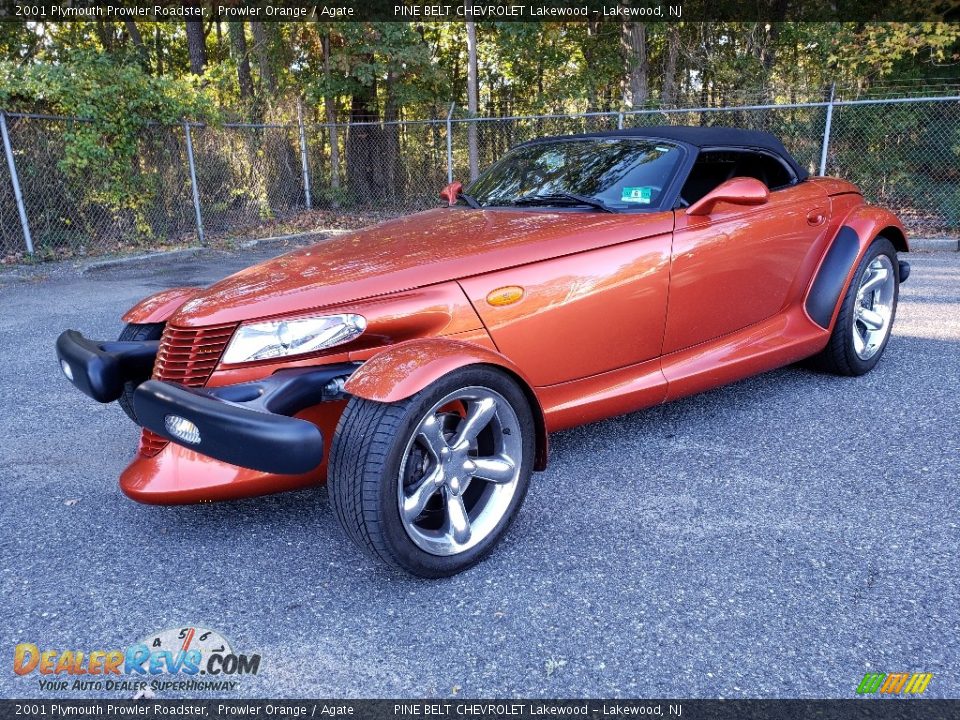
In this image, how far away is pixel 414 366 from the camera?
7.43 ft

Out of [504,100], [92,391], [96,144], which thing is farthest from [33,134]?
[504,100]

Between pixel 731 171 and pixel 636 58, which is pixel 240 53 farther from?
pixel 731 171

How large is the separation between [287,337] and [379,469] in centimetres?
62

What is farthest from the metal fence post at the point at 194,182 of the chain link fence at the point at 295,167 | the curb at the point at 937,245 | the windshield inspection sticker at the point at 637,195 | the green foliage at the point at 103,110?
the curb at the point at 937,245

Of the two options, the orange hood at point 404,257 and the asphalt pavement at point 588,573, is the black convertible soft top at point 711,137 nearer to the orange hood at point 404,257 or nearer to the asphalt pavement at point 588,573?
the orange hood at point 404,257

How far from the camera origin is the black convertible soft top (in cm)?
372

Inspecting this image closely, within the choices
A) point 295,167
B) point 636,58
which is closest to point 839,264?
point 295,167

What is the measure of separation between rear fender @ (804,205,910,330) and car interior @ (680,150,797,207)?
43 cm

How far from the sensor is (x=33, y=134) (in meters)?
9.23

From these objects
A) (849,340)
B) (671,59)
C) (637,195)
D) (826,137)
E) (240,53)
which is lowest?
(849,340)

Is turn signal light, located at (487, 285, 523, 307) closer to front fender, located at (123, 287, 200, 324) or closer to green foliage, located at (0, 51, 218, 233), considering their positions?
front fender, located at (123, 287, 200, 324)

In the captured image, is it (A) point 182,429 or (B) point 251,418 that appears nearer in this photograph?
(B) point 251,418

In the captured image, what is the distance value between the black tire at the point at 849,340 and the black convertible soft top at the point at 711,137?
0.62 m

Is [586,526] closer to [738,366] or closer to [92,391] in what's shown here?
[738,366]
